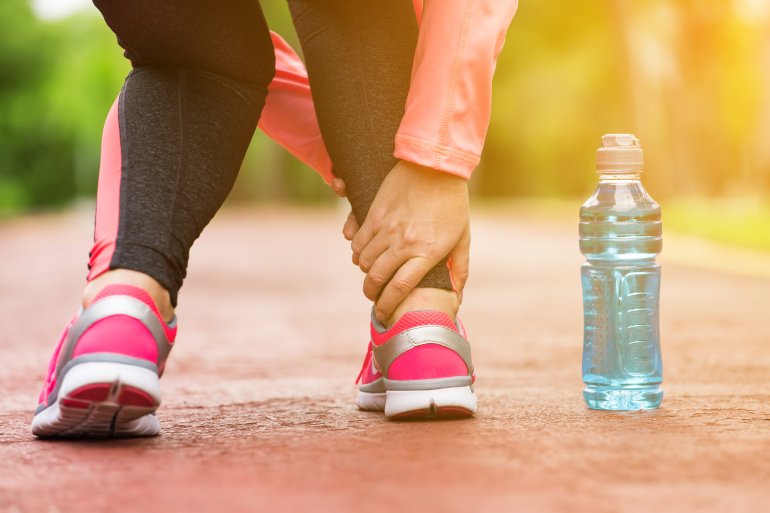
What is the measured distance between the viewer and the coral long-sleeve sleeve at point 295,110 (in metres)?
2.77


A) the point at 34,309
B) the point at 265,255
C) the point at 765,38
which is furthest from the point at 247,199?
the point at 34,309

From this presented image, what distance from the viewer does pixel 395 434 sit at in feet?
7.07

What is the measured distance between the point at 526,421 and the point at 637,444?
1.14 feet

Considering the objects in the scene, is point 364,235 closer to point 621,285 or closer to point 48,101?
point 621,285

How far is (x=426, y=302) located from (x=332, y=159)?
39 centimetres

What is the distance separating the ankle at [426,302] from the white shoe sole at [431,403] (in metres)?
0.15

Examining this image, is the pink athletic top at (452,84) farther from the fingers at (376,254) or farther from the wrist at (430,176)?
Answer: the fingers at (376,254)

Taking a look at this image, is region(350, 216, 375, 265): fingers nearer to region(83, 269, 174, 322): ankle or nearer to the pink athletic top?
the pink athletic top

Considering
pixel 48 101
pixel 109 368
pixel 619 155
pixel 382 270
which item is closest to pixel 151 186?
pixel 109 368

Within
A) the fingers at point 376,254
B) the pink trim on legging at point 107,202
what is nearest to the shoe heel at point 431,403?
the fingers at point 376,254

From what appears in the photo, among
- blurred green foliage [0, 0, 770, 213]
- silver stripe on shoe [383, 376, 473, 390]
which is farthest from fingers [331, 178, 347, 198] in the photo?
blurred green foliage [0, 0, 770, 213]

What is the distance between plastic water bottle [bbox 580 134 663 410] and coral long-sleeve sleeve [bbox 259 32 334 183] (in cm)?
66

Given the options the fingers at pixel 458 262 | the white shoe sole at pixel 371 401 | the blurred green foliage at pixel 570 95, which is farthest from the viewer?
the blurred green foliage at pixel 570 95

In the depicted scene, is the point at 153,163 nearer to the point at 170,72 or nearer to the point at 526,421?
the point at 170,72
